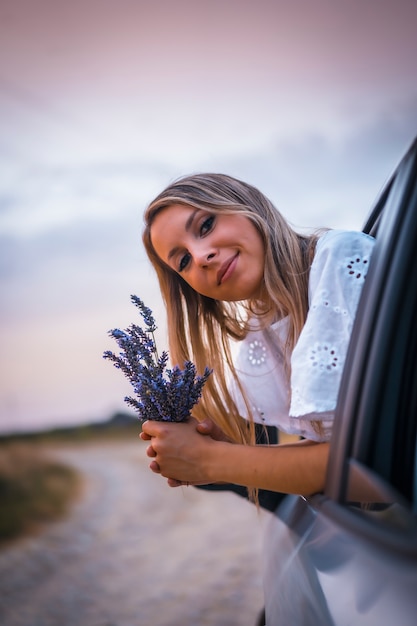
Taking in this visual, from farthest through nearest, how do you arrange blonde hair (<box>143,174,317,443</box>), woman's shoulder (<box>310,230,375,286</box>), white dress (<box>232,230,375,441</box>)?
blonde hair (<box>143,174,317,443</box>) < woman's shoulder (<box>310,230,375,286</box>) < white dress (<box>232,230,375,441</box>)

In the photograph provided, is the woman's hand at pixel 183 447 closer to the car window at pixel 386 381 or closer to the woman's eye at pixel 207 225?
the car window at pixel 386 381

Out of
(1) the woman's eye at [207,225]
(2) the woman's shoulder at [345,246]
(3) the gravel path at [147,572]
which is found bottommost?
(3) the gravel path at [147,572]

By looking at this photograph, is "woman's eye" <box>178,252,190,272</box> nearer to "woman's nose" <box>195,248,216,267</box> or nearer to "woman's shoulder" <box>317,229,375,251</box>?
"woman's nose" <box>195,248,216,267</box>

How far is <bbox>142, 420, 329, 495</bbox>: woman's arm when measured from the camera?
5.22 ft

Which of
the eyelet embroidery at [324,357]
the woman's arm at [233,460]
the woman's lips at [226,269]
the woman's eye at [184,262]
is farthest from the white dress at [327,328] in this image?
the woman's eye at [184,262]

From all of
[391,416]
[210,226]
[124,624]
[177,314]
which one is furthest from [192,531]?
[391,416]

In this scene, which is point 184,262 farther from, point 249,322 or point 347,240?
point 347,240

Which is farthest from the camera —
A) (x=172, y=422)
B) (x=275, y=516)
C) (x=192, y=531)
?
(x=192, y=531)

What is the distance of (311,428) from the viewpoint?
1899mm

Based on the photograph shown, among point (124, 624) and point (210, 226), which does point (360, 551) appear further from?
point (124, 624)

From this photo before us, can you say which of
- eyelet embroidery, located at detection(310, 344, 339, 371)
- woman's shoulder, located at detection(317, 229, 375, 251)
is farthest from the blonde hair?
eyelet embroidery, located at detection(310, 344, 339, 371)

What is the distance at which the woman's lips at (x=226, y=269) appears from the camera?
6.90 feet

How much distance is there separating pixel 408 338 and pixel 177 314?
1.45 meters

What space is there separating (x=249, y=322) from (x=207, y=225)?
0.39 metres
